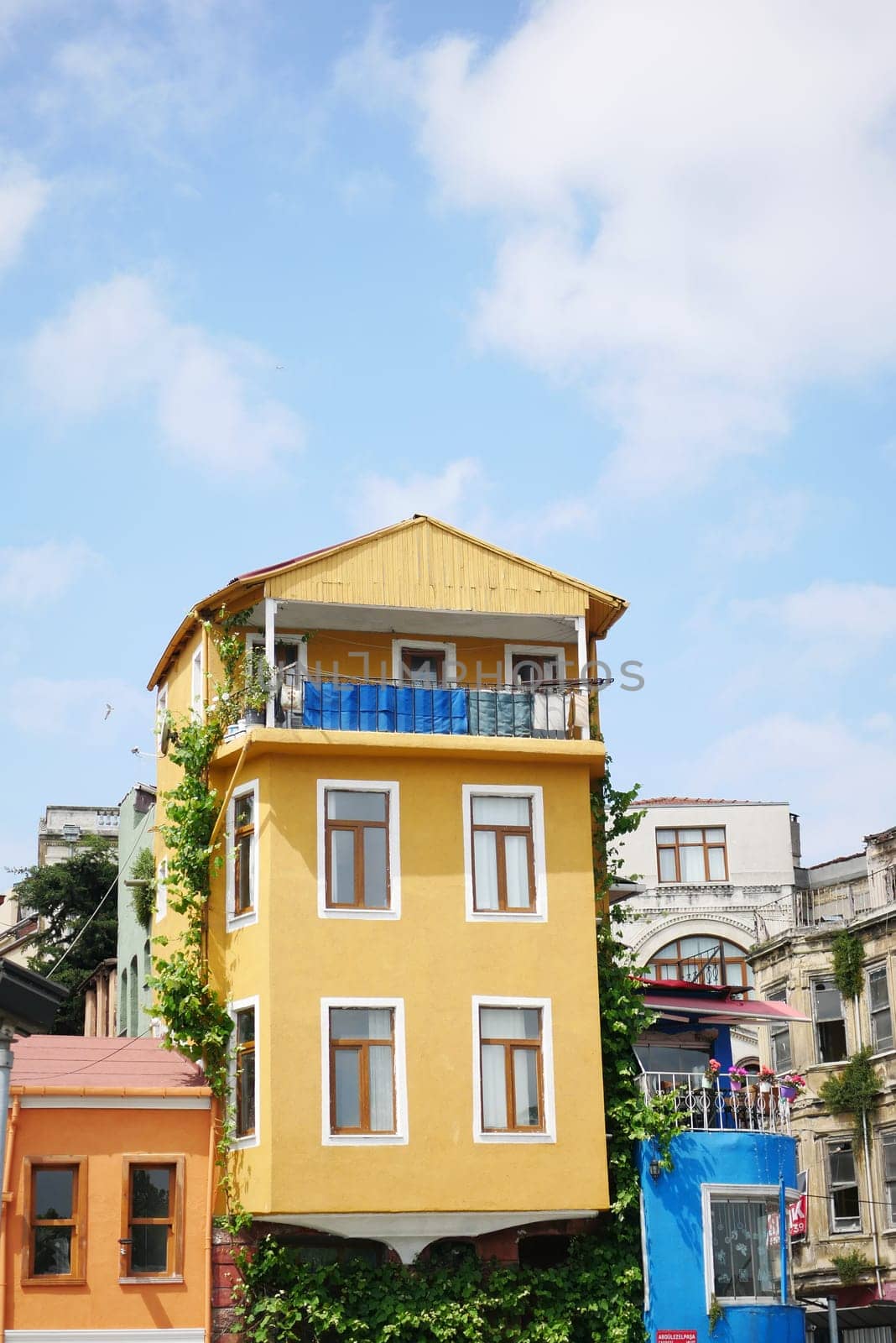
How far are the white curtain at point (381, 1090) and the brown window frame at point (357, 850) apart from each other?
6.38 feet

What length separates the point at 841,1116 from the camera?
49.0 m

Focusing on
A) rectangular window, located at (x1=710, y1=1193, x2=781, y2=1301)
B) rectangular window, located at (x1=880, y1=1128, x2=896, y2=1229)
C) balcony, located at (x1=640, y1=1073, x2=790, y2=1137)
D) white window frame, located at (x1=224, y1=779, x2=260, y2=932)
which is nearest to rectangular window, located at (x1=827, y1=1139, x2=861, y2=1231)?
rectangular window, located at (x1=880, y1=1128, x2=896, y2=1229)

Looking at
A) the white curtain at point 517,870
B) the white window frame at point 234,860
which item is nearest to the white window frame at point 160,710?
the white window frame at point 234,860

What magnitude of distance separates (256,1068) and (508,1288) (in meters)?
5.66

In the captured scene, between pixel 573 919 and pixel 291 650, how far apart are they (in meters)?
7.60

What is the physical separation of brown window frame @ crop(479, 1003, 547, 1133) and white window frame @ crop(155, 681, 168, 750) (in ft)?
32.8

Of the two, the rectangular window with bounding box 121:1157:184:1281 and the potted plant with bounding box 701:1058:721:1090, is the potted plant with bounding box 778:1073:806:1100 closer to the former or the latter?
the potted plant with bounding box 701:1058:721:1090

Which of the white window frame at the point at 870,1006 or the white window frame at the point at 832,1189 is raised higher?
the white window frame at the point at 870,1006

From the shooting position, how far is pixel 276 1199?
30078mm

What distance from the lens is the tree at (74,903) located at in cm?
5347

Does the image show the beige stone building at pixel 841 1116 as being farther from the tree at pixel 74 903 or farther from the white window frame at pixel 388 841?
the white window frame at pixel 388 841

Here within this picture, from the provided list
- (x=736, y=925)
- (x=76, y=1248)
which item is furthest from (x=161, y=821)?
(x=736, y=925)

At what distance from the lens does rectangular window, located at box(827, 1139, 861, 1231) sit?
4825cm

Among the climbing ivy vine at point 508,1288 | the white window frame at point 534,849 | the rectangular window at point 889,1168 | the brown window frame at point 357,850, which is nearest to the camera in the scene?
the climbing ivy vine at point 508,1288
